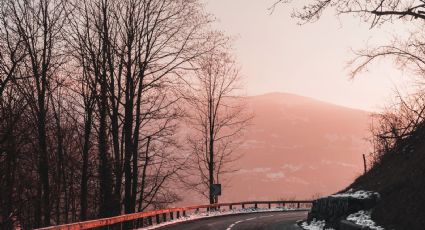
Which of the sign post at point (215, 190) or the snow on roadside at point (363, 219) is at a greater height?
the sign post at point (215, 190)

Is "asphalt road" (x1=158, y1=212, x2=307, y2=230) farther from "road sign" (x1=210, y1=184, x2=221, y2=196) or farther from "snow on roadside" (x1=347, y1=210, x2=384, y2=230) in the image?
"road sign" (x1=210, y1=184, x2=221, y2=196)

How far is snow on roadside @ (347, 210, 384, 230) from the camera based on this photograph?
1359 centimetres

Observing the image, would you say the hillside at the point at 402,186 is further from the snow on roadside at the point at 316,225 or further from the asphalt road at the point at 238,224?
the asphalt road at the point at 238,224

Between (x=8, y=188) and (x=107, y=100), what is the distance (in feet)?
21.4

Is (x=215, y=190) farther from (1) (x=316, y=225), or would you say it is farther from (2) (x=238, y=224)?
(1) (x=316, y=225)

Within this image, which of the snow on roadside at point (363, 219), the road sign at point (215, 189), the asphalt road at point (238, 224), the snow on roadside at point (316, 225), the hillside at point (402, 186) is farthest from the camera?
the road sign at point (215, 189)

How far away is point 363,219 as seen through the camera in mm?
15062

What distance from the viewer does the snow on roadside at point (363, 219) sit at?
13.6 meters

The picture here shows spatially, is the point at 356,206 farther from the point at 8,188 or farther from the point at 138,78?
the point at 8,188

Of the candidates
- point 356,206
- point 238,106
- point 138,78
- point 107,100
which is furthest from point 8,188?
point 238,106

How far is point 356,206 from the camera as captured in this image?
54.3 ft

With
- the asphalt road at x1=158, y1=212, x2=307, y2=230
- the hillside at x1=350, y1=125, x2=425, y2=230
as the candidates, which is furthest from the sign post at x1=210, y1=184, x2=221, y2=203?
the hillside at x1=350, y1=125, x2=425, y2=230

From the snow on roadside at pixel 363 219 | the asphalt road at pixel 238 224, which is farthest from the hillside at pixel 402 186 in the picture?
the asphalt road at pixel 238 224

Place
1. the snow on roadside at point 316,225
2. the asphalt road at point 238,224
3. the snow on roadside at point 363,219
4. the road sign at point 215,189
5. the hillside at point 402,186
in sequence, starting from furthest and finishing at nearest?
the road sign at point 215,189 → the asphalt road at point 238,224 → the snow on roadside at point 316,225 → the snow on roadside at point 363,219 → the hillside at point 402,186
